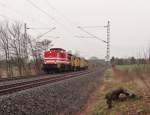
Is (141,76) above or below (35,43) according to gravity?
below

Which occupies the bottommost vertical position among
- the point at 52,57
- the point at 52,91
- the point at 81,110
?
the point at 81,110

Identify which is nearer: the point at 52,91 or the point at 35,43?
the point at 52,91

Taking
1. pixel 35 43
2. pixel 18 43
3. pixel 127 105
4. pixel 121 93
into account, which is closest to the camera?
pixel 127 105

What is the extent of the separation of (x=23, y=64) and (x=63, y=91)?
2257 centimetres

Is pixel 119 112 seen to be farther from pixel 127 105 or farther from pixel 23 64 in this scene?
pixel 23 64

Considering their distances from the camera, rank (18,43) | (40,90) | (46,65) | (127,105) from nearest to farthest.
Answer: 1. (127,105)
2. (40,90)
3. (46,65)
4. (18,43)

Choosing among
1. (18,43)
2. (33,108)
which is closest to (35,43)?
(18,43)

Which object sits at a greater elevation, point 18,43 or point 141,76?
point 18,43

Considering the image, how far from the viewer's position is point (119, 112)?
39.1 feet

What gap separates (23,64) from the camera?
1613 inches

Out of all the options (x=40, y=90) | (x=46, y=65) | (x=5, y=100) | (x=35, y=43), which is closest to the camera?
(x=5, y=100)

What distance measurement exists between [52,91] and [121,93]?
14.7ft

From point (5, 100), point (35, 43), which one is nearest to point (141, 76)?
point (5, 100)

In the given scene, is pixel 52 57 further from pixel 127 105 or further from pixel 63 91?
pixel 127 105
